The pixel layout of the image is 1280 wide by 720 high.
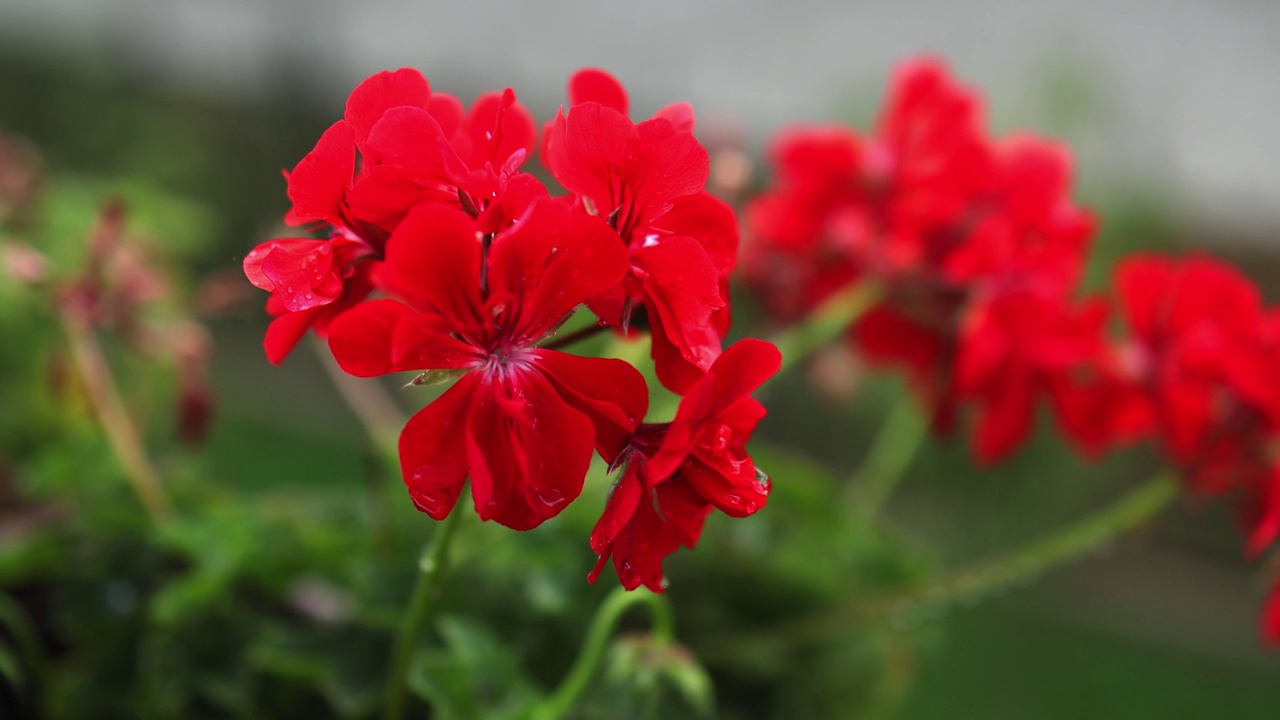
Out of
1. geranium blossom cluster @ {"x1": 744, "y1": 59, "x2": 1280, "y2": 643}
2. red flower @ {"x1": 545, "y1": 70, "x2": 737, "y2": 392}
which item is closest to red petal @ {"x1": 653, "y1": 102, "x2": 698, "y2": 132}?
red flower @ {"x1": 545, "y1": 70, "x2": 737, "y2": 392}

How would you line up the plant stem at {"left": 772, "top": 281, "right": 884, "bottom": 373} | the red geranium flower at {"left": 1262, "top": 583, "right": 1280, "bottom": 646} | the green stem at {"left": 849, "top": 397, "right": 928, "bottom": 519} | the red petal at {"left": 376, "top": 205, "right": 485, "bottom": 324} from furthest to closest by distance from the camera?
the green stem at {"left": 849, "top": 397, "right": 928, "bottom": 519} < the plant stem at {"left": 772, "top": 281, "right": 884, "bottom": 373} < the red geranium flower at {"left": 1262, "top": 583, "right": 1280, "bottom": 646} < the red petal at {"left": 376, "top": 205, "right": 485, "bottom": 324}

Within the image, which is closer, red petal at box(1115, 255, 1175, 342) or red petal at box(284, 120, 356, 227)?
red petal at box(284, 120, 356, 227)

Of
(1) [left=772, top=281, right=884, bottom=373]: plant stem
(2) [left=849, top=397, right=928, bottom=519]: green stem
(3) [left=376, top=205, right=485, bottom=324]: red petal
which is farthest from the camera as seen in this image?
(2) [left=849, top=397, right=928, bottom=519]: green stem

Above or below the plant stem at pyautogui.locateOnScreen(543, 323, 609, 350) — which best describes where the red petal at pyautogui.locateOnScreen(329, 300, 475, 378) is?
above

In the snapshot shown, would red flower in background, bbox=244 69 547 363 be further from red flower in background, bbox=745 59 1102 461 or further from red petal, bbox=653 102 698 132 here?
red flower in background, bbox=745 59 1102 461

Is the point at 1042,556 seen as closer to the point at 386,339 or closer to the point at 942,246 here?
the point at 942,246

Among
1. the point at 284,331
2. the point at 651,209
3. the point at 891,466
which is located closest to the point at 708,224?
the point at 651,209

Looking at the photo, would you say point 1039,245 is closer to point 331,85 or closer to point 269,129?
point 269,129
